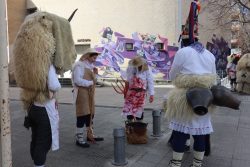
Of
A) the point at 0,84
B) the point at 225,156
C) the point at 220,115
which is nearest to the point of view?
the point at 0,84

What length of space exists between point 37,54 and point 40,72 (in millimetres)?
204

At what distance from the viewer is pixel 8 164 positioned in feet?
11.4

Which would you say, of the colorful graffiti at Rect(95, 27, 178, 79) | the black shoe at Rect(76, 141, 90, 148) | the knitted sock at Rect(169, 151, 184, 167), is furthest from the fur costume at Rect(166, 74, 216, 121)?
the colorful graffiti at Rect(95, 27, 178, 79)

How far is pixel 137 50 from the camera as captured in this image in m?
20.2

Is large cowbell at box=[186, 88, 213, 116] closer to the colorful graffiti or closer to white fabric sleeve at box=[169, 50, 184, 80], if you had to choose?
white fabric sleeve at box=[169, 50, 184, 80]

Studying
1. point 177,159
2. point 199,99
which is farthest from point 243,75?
point 199,99

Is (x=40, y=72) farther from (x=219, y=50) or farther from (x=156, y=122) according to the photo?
(x=219, y=50)

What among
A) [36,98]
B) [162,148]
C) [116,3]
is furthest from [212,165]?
[116,3]

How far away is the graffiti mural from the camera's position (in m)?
24.7

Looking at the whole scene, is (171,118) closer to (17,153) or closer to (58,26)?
(58,26)

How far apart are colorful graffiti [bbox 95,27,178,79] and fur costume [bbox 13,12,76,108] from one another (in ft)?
50.2

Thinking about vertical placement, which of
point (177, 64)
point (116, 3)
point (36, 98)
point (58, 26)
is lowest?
point (36, 98)

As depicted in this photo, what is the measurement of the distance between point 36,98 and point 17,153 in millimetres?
2151

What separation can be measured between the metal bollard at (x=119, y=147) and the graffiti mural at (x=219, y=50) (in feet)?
65.0
